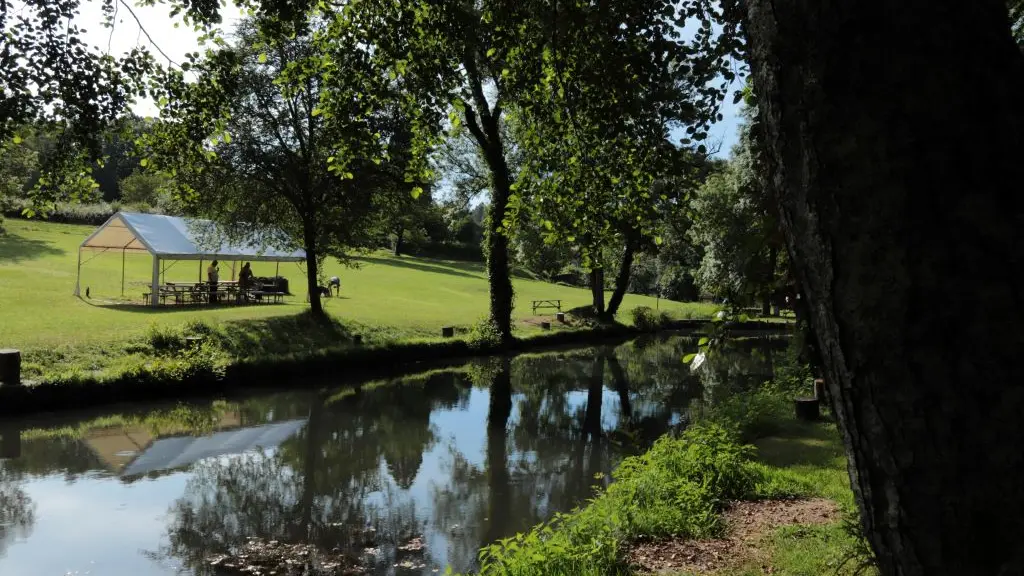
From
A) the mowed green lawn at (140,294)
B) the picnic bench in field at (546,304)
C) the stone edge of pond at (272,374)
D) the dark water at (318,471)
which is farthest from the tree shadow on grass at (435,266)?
the dark water at (318,471)

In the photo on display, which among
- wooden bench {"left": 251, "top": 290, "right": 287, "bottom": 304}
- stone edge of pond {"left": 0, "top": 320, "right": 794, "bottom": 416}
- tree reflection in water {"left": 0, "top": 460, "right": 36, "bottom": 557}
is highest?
wooden bench {"left": 251, "top": 290, "right": 287, "bottom": 304}

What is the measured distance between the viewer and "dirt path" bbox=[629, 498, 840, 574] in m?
6.07

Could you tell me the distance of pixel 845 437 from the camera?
135 cm

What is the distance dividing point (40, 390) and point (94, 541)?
25.7 feet

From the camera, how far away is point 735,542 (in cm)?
659

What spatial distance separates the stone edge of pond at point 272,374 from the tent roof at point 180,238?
249 inches

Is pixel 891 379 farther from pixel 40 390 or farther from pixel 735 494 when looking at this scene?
pixel 40 390

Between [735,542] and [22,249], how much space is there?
4119 cm

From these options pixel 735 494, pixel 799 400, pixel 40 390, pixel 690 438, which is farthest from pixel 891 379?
pixel 40 390

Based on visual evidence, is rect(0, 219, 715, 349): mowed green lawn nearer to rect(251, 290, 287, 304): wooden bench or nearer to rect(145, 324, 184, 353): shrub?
rect(145, 324, 184, 353): shrub

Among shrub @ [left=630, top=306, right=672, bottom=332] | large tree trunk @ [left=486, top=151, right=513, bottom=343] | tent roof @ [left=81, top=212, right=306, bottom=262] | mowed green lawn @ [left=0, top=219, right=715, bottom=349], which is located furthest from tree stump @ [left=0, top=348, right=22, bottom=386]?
shrub @ [left=630, top=306, right=672, bottom=332]

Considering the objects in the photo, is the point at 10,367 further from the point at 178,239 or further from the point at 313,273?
the point at 178,239

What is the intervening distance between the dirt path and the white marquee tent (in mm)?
21316

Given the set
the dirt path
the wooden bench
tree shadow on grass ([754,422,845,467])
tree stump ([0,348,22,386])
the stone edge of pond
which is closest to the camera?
the dirt path
